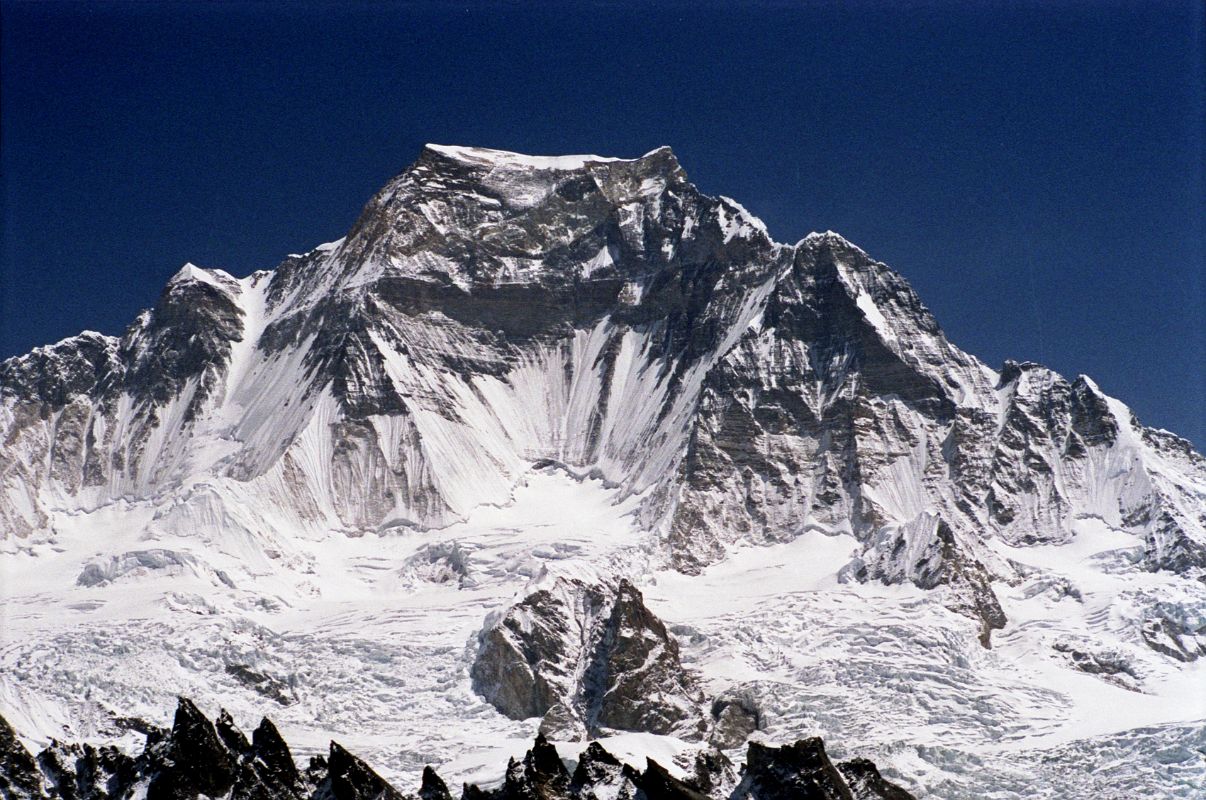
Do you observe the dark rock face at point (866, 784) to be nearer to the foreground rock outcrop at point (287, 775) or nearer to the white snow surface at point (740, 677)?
the foreground rock outcrop at point (287, 775)

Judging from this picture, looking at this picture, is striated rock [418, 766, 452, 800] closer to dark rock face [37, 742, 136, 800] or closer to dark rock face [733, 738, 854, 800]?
dark rock face [37, 742, 136, 800]

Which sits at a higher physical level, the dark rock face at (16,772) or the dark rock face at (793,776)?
the dark rock face at (793,776)

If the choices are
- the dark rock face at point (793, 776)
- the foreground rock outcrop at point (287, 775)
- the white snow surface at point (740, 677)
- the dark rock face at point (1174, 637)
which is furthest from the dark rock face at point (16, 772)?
the dark rock face at point (1174, 637)

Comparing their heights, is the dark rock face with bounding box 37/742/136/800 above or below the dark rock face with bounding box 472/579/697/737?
below

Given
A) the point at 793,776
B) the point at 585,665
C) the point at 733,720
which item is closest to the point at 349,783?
the point at 793,776

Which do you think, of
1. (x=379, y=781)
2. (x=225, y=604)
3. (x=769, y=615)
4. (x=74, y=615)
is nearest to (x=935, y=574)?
(x=769, y=615)

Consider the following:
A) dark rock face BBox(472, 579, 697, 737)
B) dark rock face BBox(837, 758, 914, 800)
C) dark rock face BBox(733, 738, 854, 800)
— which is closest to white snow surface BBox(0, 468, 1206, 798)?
dark rock face BBox(472, 579, 697, 737)
